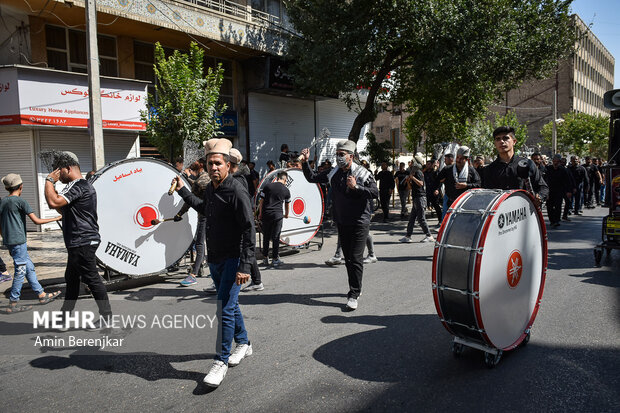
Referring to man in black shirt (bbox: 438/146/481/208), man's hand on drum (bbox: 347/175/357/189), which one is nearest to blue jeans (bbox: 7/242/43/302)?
man's hand on drum (bbox: 347/175/357/189)

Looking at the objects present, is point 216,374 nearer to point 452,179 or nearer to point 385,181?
point 452,179

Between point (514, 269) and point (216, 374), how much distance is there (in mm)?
2578

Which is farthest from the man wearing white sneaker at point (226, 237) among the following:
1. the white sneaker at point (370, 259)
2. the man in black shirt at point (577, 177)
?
the man in black shirt at point (577, 177)

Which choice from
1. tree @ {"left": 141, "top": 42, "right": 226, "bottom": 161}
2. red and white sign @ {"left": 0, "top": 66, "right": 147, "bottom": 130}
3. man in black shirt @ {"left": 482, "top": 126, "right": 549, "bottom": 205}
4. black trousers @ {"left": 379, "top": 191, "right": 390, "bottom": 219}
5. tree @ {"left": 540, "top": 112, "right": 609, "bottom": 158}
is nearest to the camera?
man in black shirt @ {"left": 482, "top": 126, "right": 549, "bottom": 205}

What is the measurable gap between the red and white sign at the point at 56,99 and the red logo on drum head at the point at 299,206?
310 inches

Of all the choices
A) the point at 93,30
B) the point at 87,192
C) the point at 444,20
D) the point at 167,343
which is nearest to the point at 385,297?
the point at 167,343

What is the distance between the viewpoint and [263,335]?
15.2ft

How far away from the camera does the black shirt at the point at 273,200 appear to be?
796cm

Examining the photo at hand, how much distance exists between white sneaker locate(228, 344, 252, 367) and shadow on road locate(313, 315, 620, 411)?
0.63 m

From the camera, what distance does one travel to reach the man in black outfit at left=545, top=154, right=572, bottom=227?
12398 mm

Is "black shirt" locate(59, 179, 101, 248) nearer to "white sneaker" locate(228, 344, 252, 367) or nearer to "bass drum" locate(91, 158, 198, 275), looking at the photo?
"bass drum" locate(91, 158, 198, 275)

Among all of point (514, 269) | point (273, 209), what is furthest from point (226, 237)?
point (273, 209)

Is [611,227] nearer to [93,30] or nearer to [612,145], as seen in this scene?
[612,145]

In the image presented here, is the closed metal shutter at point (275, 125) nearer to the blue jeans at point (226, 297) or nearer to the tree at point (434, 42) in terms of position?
the tree at point (434, 42)
